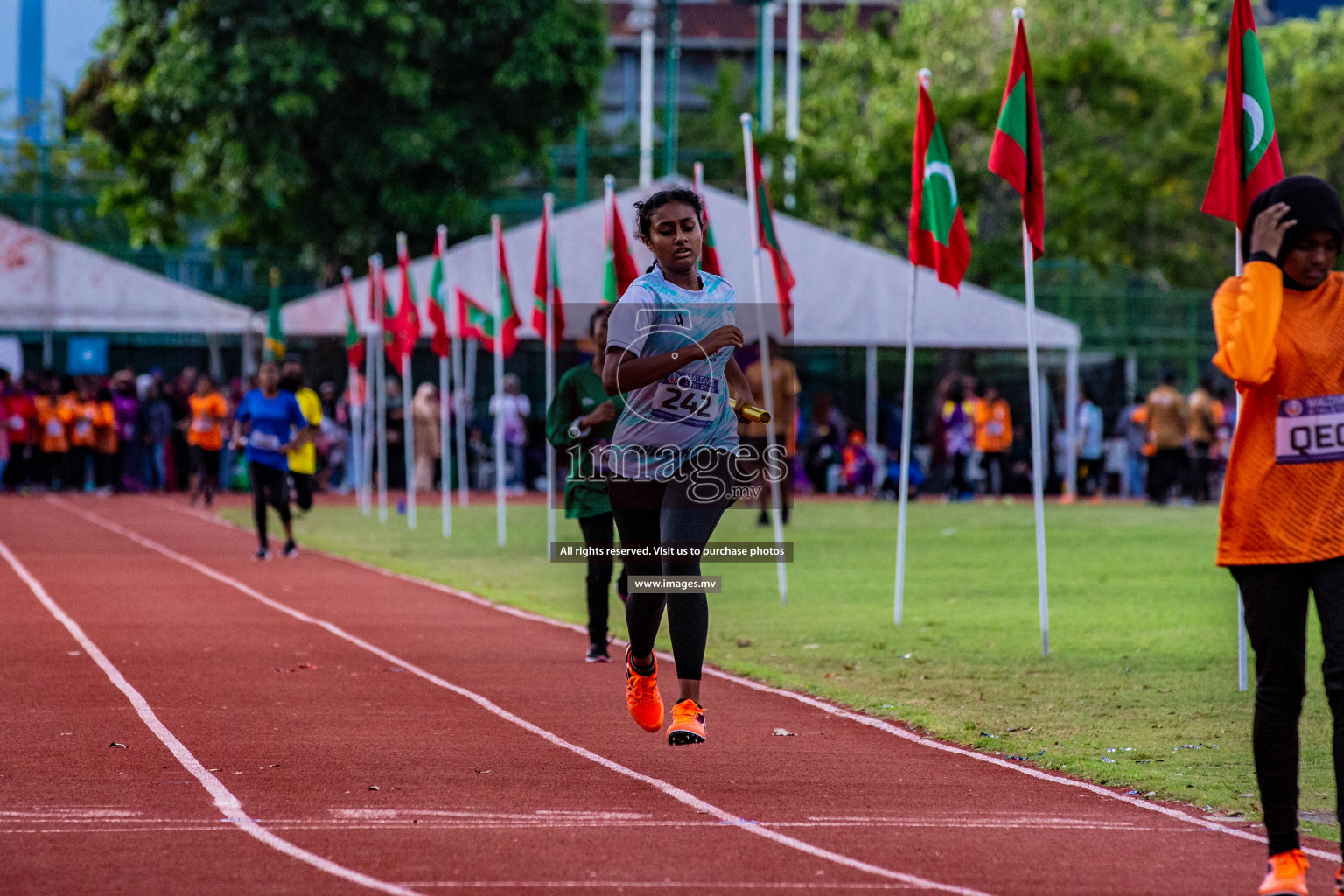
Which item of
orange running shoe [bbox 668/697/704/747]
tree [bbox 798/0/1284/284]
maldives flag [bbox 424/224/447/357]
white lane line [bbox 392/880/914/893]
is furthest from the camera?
tree [bbox 798/0/1284/284]

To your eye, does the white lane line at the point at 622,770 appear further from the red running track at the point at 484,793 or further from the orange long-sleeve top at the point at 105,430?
the orange long-sleeve top at the point at 105,430

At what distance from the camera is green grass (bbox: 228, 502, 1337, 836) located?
8164 mm

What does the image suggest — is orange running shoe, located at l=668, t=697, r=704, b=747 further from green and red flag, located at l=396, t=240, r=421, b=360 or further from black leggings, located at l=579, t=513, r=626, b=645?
green and red flag, located at l=396, t=240, r=421, b=360

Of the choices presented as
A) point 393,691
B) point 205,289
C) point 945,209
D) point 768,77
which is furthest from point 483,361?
point 393,691

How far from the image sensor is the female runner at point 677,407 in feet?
22.2

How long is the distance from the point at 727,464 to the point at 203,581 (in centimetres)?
976

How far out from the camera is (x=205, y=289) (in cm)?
3675

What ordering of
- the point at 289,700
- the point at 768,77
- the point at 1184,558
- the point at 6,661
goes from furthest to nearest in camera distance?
the point at 768,77, the point at 1184,558, the point at 6,661, the point at 289,700

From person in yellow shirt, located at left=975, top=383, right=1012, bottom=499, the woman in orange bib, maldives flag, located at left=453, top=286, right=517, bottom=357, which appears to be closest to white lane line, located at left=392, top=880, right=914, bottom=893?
the woman in orange bib

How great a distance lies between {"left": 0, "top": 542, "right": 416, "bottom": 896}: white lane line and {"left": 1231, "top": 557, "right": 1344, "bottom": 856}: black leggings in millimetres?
2485

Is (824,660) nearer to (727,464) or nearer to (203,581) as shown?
(727,464)

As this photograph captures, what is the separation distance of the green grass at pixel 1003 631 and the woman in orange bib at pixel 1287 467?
52.6 inches

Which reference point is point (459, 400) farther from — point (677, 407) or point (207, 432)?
point (677, 407)

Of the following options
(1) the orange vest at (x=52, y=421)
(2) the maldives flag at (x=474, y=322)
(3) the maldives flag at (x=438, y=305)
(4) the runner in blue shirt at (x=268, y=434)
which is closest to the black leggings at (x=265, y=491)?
(4) the runner in blue shirt at (x=268, y=434)
